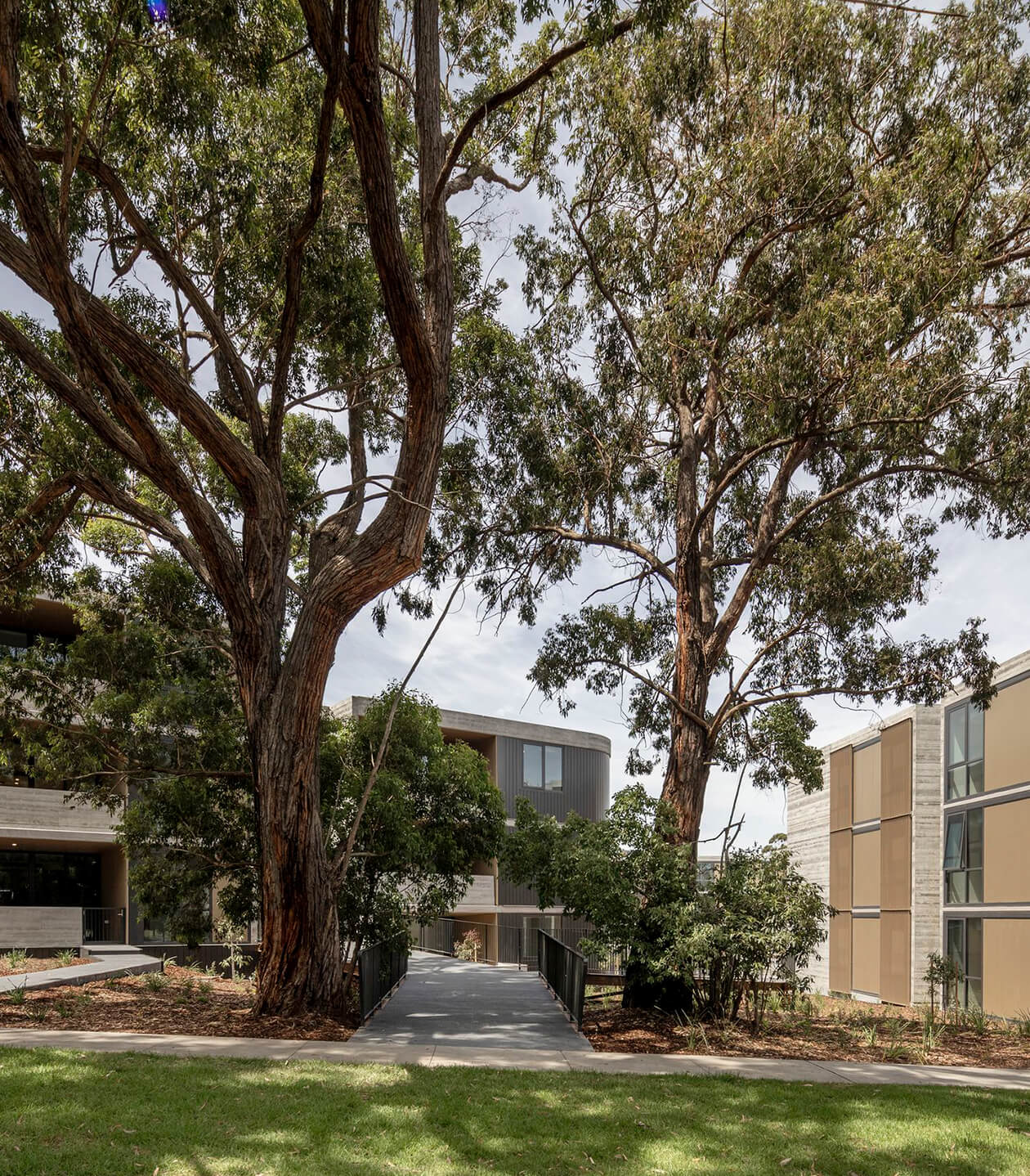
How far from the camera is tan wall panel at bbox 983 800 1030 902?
71.0ft

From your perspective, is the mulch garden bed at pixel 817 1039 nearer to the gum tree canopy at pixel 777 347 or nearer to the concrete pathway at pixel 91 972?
the gum tree canopy at pixel 777 347

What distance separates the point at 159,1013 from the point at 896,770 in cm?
2239

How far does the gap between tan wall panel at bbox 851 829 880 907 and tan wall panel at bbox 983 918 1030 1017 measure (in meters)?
6.61

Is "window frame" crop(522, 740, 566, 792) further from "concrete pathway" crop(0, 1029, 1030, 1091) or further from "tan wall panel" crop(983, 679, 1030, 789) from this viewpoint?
"concrete pathway" crop(0, 1029, 1030, 1091)

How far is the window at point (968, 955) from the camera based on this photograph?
22797 mm

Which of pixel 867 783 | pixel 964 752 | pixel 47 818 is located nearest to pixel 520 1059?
pixel 47 818

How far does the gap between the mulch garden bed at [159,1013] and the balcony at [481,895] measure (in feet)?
54.1

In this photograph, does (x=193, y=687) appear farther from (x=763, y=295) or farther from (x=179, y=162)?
(x=763, y=295)

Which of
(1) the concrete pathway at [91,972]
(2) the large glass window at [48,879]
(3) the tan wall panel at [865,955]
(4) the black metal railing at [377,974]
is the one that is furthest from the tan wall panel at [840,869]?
(2) the large glass window at [48,879]

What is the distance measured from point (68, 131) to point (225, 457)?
11.9ft

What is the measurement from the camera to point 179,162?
1230 centimetres

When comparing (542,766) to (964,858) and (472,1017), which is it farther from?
(472,1017)

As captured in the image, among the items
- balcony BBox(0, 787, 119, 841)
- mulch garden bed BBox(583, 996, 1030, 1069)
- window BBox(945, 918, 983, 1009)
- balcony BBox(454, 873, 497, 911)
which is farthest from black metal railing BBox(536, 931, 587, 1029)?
balcony BBox(454, 873, 497, 911)

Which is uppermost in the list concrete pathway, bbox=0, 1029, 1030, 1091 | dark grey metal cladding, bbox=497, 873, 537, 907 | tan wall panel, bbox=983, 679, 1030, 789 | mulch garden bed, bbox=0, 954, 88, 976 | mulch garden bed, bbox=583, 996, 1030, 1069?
tan wall panel, bbox=983, 679, 1030, 789
